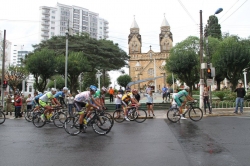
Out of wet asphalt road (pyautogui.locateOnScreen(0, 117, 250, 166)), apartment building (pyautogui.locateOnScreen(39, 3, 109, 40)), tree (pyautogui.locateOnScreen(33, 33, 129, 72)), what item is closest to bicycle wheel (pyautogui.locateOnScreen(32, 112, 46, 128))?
wet asphalt road (pyautogui.locateOnScreen(0, 117, 250, 166))

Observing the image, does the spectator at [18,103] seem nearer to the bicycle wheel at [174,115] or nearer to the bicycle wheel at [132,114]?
the bicycle wheel at [132,114]

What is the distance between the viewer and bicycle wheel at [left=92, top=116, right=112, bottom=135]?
357 inches

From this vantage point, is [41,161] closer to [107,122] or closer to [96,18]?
[107,122]

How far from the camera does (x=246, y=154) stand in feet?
19.9

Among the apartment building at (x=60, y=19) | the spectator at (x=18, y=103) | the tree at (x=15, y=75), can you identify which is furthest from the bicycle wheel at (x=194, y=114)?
the apartment building at (x=60, y=19)

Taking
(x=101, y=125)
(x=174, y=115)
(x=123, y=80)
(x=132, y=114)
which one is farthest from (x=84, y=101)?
(x=123, y=80)

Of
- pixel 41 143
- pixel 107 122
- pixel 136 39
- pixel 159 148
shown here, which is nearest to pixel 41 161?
pixel 41 143

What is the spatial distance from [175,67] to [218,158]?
24.0 meters

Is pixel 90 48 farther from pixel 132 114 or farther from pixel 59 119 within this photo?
pixel 59 119

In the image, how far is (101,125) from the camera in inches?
359

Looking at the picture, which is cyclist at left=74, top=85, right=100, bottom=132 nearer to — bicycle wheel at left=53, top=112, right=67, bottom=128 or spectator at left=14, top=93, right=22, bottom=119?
bicycle wheel at left=53, top=112, right=67, bottom=128

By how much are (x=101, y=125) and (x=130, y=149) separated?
8.59ft

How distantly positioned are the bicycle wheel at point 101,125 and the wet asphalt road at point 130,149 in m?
0.19

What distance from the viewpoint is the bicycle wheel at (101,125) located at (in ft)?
29.8
